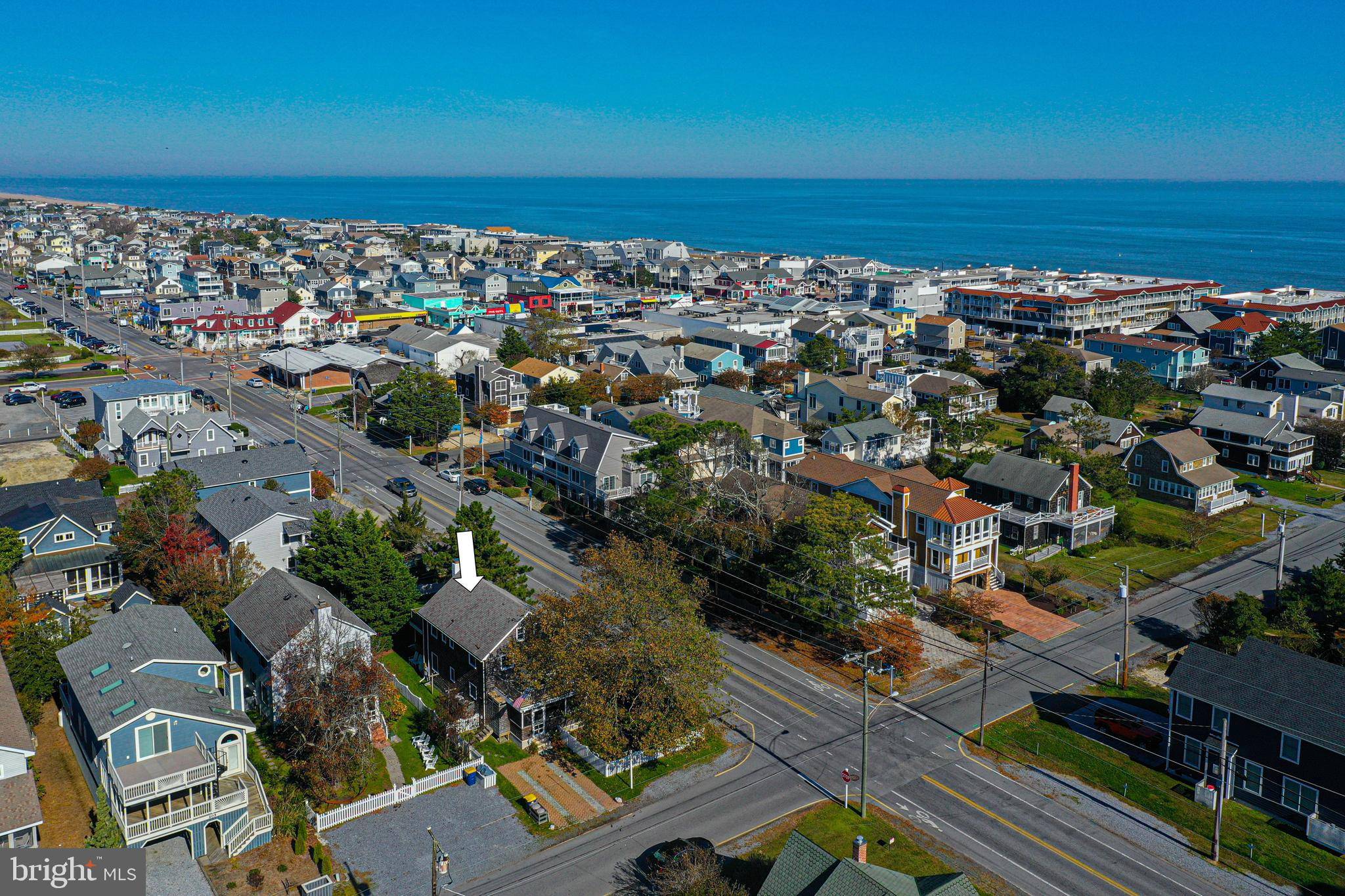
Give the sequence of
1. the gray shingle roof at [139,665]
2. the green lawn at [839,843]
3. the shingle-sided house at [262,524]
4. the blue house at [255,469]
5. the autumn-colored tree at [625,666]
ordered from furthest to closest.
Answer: the blue house at [255,469]
the shingle-sided house at [262,524]
the autumn-colored tree at [625,666]
the gray shingle roof at [139,665]
the green lawn at [839,843]

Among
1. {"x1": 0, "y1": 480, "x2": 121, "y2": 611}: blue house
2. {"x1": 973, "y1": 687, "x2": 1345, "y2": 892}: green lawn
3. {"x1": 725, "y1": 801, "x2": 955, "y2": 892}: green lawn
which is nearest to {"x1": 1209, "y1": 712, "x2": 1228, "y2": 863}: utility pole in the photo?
{"x1": 973, "y1": 687, "x2": 1345, "y2": 892}: green lawn

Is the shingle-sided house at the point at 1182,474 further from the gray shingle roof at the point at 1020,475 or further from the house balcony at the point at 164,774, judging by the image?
the house balcony at the point at 164,774

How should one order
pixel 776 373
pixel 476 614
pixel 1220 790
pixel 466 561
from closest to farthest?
pixel 1220 790 < pixel 476 614 < pixel 466 561 < pixel 776 373

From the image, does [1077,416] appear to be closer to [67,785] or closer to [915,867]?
[915,867]

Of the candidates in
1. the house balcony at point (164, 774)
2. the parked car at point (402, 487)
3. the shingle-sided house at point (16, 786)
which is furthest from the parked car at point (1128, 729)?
the parked car at point (402, 487)

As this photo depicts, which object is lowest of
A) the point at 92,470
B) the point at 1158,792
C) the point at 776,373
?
the point at 1158,792

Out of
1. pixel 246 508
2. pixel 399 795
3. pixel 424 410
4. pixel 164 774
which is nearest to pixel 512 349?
pixel 424 410

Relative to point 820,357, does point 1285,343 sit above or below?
above

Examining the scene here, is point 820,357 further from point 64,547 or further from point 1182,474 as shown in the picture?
point 64,547
